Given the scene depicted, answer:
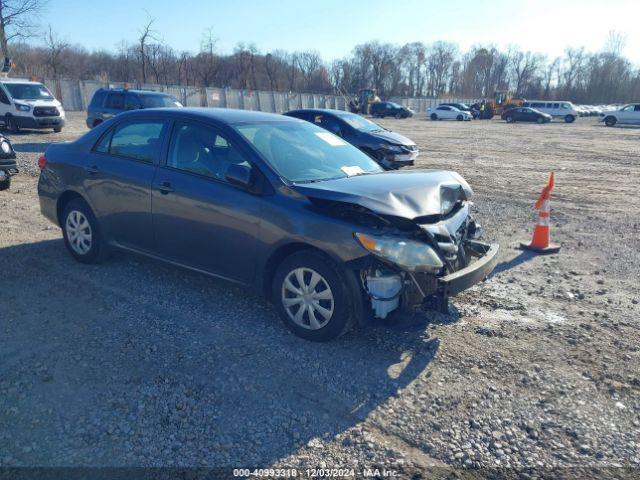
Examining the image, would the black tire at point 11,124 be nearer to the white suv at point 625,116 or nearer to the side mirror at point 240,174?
the side mirror at point 240,174

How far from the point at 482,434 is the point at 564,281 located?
3.37 meters

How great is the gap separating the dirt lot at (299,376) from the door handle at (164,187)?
39.3 inches

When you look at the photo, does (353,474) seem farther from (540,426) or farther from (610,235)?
(610,235)

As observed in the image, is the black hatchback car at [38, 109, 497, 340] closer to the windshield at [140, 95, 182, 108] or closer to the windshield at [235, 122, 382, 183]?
the windshield at [235, 122, 382, 183]

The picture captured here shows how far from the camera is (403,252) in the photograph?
3.86 meters

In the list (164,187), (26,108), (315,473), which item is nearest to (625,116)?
(26,108)

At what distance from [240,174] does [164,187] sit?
3.32 ft

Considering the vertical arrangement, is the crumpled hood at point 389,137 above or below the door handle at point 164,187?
above

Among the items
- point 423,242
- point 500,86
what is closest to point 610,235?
point 423,242

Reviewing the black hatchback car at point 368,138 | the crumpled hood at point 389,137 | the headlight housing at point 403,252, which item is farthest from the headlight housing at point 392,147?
the headlight housing at point 403,252

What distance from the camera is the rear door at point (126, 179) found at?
5148 mm

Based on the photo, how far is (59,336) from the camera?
13.9ft

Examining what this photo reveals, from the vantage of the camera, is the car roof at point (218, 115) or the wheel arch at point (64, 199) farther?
Result: the wheel arch at point (64, 199)

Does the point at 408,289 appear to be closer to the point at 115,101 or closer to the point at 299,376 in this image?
the point at 299,376
